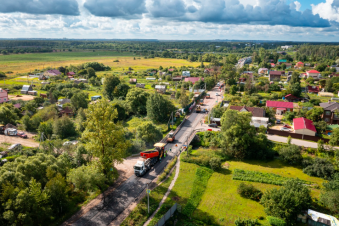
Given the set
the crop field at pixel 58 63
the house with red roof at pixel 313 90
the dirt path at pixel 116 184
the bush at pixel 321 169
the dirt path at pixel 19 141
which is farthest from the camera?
the crop field at pixel 58 63

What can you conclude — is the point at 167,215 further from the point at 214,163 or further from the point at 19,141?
the point at 19,141

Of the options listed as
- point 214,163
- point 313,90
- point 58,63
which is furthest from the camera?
point 58,63

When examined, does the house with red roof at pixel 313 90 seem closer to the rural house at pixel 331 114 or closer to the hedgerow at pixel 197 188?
the rural house at pixel 331 114

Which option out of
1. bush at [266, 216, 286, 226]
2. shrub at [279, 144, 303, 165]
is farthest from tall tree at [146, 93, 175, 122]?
bush at [266, 216, 286, 226]

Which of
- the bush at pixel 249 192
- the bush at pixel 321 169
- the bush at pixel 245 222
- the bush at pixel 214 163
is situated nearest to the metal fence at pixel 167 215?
the bush at pixel 245 222

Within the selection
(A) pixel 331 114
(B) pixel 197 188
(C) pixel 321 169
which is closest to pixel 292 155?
(C) pixel 321 169

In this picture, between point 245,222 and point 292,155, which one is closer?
point 245,222
